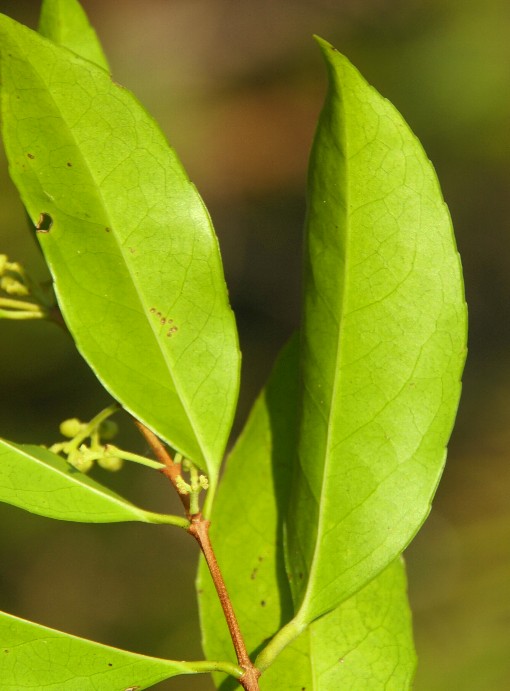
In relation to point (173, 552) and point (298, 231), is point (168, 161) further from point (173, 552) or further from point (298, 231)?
point (298, 231)

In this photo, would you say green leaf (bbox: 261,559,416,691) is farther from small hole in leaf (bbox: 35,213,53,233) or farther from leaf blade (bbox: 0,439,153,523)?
small hole in leaf (bbox: 35,213,53,233)

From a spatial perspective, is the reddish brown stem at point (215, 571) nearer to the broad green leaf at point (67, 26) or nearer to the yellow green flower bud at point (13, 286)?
the yellow green flower bud at point (13, 286)

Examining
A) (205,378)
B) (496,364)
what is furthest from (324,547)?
(496,364)

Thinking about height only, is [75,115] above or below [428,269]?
above

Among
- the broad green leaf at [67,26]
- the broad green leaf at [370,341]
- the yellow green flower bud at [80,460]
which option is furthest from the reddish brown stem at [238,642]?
the broad green leaf at [67,26]

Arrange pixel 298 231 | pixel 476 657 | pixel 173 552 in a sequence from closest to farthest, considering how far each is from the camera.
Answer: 1. pixel 476 657
2. pixel 173 552
3. pixel 298 231

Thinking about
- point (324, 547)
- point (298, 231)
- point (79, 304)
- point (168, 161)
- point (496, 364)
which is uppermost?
point (168, 161)

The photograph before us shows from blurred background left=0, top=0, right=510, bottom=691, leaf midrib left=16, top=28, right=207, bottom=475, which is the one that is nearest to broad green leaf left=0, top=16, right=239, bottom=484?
leaf midrib left=16, top=28, right=207, bottom=475
